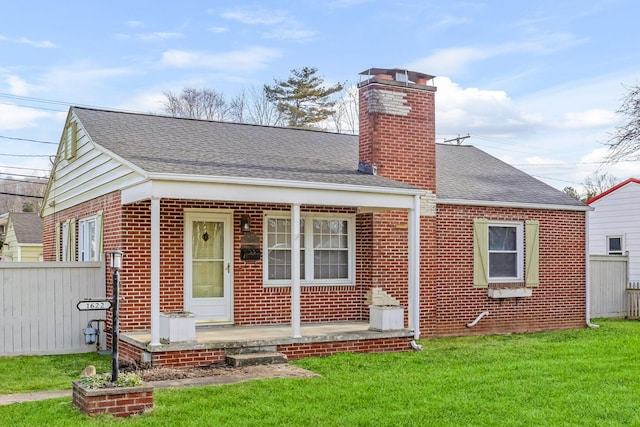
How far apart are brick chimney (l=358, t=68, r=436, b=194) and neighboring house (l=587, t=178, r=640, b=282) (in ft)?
26.9

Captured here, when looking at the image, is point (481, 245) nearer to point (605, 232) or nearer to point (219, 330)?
point (219, 330)

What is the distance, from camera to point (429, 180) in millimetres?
13930

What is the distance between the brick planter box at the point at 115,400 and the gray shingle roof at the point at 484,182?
827 cm

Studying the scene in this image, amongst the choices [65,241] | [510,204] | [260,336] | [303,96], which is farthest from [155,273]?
[303,96]

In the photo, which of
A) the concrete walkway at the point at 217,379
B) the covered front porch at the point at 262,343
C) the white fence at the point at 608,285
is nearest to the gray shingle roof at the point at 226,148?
the covered front porch at the point at 262,343

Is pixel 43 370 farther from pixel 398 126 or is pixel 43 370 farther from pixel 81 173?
pixel 398 126

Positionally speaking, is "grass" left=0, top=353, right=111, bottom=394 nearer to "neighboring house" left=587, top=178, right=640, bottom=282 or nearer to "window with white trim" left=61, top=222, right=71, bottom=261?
"window with white trim" left=61, top=222, right=71, bottom=261

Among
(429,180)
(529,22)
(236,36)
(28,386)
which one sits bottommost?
(28,386)

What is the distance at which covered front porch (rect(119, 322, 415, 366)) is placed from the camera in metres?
9.98

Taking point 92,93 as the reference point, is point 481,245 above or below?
below

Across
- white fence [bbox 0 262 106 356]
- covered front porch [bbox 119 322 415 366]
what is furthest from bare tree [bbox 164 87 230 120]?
covered front porch [bbox 119 322 415 366]

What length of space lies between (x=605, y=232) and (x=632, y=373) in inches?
502

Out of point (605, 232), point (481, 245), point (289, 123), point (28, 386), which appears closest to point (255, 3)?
point (481, 245)

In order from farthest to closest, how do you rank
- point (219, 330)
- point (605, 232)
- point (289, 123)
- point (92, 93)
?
point (289, 123) → point (92, 93) → point (605, 232) → point (219, 330)
